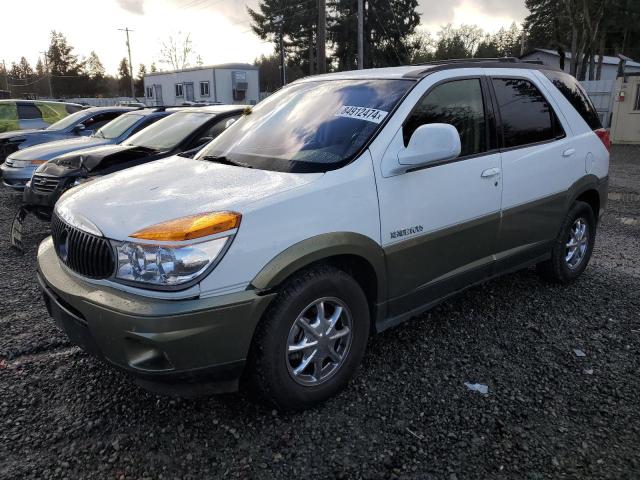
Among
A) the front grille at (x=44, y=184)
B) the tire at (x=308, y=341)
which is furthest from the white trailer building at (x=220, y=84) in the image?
the tire at (x=308, y=341)

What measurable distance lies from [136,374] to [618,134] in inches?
736

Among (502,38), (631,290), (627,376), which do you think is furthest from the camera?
(502,38)

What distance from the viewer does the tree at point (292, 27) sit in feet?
141

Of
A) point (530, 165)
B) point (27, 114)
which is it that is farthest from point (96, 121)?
point (530, 165)

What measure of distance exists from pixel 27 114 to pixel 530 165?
1253 centimetres

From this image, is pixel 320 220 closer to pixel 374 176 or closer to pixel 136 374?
pixel 374 176

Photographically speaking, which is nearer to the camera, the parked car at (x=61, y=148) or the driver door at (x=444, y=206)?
the driver door at (x=444, y=206)

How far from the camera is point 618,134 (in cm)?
1700

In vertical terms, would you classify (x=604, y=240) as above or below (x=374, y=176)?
below

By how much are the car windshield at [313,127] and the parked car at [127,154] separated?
2046 mm

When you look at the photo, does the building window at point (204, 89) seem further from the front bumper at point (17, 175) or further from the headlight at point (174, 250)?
the headlight at point (174, 250)

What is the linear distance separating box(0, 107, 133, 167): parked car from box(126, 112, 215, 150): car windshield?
3.31 meters

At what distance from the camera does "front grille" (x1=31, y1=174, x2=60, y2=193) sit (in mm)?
5832

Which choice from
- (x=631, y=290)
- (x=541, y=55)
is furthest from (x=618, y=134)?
(x=541, y=55)
